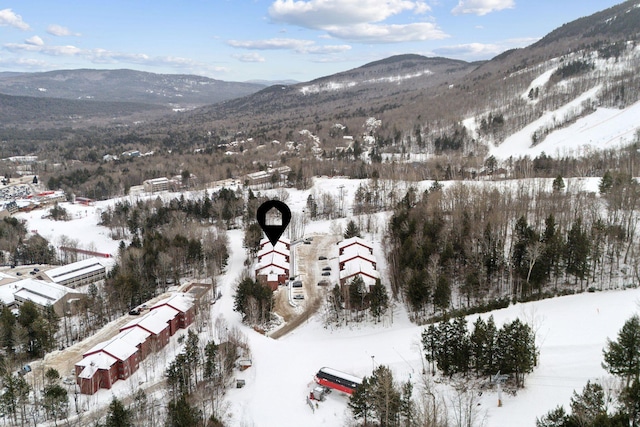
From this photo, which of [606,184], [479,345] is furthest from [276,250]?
[606,184]

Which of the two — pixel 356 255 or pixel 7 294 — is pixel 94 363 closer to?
pixel 356 255

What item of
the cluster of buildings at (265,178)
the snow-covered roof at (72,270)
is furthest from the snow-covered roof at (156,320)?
the cluster of buildings at (265,178)

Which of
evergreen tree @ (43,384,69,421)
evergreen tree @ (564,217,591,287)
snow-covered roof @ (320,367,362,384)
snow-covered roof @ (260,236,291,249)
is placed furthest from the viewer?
snow-covered roof @ (260,236,291,249)

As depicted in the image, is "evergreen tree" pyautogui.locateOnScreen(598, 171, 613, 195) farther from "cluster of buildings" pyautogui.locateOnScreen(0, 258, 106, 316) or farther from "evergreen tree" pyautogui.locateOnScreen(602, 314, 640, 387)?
"cluster of buildings" pyautogui.locateOnScreen(0, 258, 106, 316)

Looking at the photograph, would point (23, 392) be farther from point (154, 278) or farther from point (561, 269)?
point (561, 269)

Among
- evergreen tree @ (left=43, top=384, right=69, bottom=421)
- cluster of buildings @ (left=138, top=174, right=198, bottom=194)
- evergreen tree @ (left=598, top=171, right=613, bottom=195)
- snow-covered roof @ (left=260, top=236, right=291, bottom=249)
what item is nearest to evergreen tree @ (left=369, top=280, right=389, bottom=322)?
snow-covered roof @ (left=260, top=236, right=291, bottom=249)

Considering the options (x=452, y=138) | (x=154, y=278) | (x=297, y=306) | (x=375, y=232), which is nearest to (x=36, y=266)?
(x=154, y=278)
